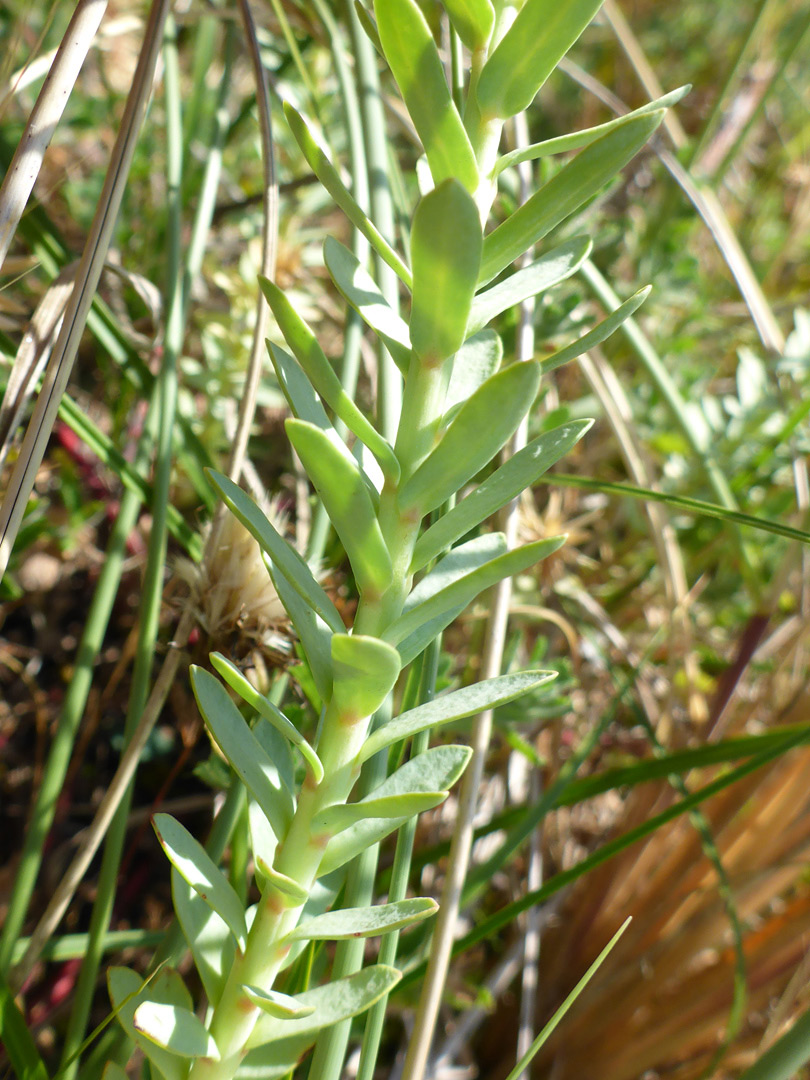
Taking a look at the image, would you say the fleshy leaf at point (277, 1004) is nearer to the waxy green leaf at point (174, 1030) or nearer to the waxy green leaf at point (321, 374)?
the waxy green leaf at point (174, 1030)

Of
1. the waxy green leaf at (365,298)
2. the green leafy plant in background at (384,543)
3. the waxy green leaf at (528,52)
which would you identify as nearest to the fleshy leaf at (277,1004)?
the green leafy plant in background at (384,543)

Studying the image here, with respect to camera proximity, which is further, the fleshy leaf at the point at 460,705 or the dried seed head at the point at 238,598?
the dried seed head at the point at 238,598

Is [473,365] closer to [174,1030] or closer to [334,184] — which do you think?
[334,184]

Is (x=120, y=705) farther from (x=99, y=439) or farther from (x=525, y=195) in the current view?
(x=525, y=195)

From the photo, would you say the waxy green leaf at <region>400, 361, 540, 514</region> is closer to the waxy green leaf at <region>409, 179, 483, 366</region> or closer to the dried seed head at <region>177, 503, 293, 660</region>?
the waxy green leaf at <region>409, 179, 483, 366</region>

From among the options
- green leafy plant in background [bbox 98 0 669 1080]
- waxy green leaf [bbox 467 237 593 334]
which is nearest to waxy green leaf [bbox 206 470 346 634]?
green leafy plant in background [bbox 98 0 669 1080]

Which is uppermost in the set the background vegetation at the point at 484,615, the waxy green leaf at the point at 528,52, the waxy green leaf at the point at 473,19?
the waxy green leaf at the point at 473,19

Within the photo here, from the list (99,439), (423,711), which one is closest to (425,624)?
(423,711)
